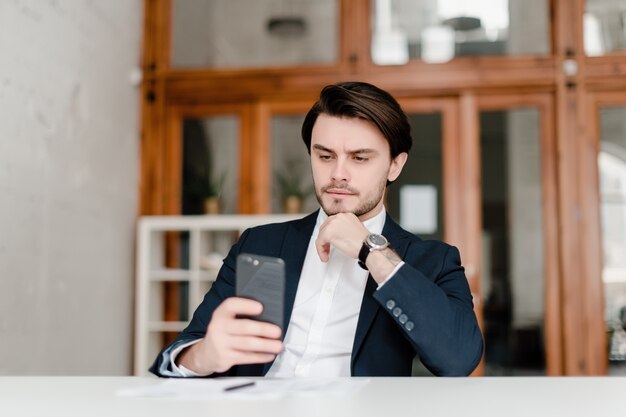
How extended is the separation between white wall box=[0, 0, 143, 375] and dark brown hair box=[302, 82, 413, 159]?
167 cm

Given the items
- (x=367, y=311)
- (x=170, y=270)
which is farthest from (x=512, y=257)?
(x=367, y=311)

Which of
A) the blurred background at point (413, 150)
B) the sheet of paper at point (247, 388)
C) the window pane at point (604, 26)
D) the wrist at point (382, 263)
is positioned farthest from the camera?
the window pane at point (604, 26)

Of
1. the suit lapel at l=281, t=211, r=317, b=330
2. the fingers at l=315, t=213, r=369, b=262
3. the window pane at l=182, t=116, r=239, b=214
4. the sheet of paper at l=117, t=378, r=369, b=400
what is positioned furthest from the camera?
the window pane at l=182, t=116, r=239, b=214

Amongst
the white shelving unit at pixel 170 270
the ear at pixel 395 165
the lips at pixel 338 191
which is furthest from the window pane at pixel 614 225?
the lips at pixel 338 191

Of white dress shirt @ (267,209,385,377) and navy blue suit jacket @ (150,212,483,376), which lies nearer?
navy blue suit jacket @ (150,212,483,376)

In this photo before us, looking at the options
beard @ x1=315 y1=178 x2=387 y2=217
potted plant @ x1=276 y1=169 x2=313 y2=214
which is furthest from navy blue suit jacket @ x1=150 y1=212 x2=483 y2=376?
potted plant @ x1=276 y1=169 x2=313 y2=214

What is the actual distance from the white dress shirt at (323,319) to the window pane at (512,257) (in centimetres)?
268

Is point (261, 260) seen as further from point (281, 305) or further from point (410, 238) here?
point (410, 238)

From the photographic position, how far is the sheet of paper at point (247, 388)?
1.14 m

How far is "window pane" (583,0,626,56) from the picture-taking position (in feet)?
14.6

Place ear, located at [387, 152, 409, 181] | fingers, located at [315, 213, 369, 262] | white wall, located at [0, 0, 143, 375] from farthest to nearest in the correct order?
white wall, located at [0, 0, 143, 375] → ear, located at [387, 152, 409, 181] → fingers, located at [315, 213, 369, 262]

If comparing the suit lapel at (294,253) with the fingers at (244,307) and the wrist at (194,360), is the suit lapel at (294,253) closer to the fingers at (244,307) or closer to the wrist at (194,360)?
the wrist at (194,360)

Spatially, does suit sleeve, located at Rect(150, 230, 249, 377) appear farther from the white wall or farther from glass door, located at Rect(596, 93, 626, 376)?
glass door, located at Rect(596, 93, 626, 376)

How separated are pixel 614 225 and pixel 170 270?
264cm
